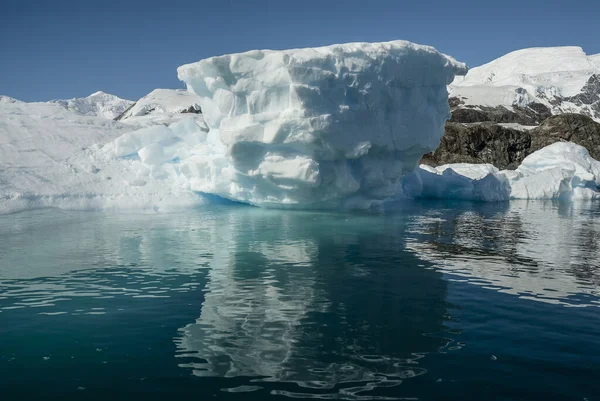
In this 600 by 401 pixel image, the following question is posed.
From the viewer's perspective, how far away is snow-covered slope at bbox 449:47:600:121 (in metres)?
118

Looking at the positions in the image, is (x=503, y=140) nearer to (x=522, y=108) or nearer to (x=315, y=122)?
(x=315, y=122)

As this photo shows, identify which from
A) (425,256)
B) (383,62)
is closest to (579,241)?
(425,256)

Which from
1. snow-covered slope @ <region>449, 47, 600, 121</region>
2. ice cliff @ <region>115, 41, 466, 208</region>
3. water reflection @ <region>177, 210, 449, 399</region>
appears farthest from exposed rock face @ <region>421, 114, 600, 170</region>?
snow-covered slope @ <region>449, 47, 600, 121</region>

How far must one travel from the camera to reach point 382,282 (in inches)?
314

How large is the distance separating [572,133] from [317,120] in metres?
43.1

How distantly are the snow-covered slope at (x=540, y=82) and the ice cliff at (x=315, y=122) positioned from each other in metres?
97.1

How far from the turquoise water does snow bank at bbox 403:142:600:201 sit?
52.0 ft

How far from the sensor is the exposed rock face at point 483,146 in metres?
46.8

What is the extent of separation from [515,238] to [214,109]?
10.5 m

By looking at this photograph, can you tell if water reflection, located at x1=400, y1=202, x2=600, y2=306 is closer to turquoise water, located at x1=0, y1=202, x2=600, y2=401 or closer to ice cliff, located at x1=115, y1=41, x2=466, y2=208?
turquoise water, located at x1=0, y1=202, x2=600, y2=401

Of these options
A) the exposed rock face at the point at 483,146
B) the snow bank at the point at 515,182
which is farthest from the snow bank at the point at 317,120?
the exposed rock face at the point at 483,146

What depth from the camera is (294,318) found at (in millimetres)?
6160

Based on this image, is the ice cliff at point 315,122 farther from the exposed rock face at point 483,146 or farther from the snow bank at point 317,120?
the exposed rock face at point 483,146

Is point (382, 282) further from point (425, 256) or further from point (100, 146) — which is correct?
point (100, 146)
